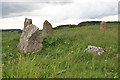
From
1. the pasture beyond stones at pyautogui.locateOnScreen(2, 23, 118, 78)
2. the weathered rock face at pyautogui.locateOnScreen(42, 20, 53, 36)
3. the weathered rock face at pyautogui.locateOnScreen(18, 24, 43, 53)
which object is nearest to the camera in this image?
the pasture beyond stones at pyautogui.locateOnScreen(2, 23, 118, 78)

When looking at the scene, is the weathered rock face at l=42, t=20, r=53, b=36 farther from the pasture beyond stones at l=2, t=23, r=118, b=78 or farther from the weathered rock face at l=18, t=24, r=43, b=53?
the weathered rock face at l=18, t=24, r=43, b=53

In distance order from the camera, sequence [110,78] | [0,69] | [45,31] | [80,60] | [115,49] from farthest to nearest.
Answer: [45,31] < [115,49] < [80,60] < [0,69] < [110,78]

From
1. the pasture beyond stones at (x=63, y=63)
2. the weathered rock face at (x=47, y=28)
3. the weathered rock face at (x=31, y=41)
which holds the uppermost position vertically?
the weathered rock face at (x=47, y=28)

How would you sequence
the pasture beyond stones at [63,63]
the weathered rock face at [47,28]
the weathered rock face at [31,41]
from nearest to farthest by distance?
the pasture beyond stones at [63,63] → the weathered rock face at [31,41] → the weathered rock face at [47,28]

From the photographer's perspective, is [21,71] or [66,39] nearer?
Result: [21,71]

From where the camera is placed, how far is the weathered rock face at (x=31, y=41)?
947 cm

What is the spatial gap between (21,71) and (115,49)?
6.07m

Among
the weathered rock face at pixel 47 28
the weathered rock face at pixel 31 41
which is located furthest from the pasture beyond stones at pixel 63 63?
the weathered rock face at pixel 47 28

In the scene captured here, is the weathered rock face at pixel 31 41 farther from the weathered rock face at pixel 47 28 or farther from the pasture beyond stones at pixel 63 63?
the weathered rock face at pixel 47 28

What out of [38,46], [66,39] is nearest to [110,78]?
[38,46]

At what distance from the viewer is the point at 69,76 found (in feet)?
16.5

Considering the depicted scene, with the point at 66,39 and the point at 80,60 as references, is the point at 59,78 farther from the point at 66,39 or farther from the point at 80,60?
the point at 66,39

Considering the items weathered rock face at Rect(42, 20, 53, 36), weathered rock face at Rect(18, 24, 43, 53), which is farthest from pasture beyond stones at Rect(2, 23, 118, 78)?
weathered rock face at Rect(42, 20, 53, 36)

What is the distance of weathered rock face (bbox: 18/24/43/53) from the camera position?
31.1 feet
